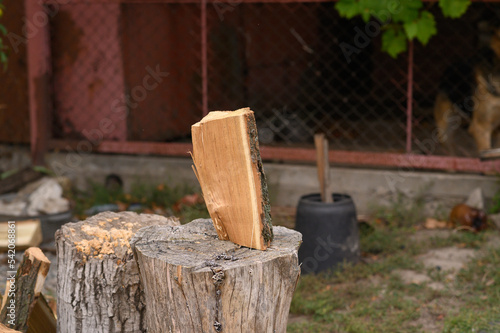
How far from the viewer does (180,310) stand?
7.38 ft

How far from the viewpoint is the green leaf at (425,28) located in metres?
5.22

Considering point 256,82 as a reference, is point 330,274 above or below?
below

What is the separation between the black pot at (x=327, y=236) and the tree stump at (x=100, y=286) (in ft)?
6.64

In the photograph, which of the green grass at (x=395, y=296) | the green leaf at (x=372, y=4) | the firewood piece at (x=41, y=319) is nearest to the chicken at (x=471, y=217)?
the green grass at (x=395, y=296)

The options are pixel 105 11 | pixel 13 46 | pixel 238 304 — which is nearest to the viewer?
pixel 238 304

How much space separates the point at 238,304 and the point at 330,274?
7.78 feet

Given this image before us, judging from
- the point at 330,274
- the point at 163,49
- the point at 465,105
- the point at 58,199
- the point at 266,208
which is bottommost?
the point at 330,274

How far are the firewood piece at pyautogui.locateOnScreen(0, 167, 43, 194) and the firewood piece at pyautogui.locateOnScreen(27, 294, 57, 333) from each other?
341cm

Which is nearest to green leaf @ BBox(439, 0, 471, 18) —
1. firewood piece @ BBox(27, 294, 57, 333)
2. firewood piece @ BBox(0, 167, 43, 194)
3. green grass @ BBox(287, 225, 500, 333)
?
green grass @ BBox(287, 225, 500, 333)

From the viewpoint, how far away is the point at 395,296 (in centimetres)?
406

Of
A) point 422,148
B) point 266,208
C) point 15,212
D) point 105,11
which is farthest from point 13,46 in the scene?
point 266,208

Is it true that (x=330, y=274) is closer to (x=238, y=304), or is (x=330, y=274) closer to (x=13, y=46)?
(x=238, y=304)

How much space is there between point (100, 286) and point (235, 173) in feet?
2.71

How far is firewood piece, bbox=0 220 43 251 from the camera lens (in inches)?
185
